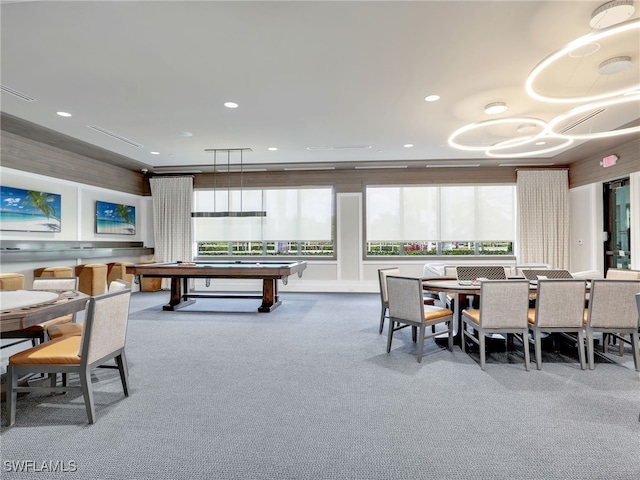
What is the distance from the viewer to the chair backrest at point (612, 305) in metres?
3.15

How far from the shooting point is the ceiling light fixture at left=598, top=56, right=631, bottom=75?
3.13 m

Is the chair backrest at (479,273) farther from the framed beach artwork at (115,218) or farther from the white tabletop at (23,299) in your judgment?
the framed beach artwork at (115,218)

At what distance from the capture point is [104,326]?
2.39 meters

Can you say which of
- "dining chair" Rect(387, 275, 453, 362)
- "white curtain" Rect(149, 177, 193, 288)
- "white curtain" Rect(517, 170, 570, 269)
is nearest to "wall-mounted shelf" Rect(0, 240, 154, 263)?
"white curtain" Rect(149, 177, 193, 288)

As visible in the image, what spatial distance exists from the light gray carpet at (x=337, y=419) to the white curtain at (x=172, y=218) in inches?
→ 186

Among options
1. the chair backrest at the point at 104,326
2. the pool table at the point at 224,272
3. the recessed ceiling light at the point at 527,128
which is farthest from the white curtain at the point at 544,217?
the chair backrest at the point at 104,326

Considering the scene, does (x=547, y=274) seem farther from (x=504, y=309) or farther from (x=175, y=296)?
(x=175, y=296)

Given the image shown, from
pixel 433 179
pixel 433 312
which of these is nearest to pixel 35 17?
pixel 433 312

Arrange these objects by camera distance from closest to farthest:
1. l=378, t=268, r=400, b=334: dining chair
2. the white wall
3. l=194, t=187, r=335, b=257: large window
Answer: l=378, t=268, r=400, b=334: dining chair → the white wall → l=194, t=187, r=335, b=257: large window

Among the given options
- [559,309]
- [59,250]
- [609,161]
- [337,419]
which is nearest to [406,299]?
[559,309]

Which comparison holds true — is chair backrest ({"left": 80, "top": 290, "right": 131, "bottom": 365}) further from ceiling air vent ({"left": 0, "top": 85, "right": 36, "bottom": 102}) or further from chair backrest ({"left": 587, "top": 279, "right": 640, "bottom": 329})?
chair backrest ({"left": 587, "top": 279, "right": 640, "bottom": 329})

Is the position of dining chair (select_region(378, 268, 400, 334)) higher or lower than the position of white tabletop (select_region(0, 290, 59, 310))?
lower

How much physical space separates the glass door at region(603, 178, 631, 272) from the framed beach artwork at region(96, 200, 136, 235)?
9.99 metres

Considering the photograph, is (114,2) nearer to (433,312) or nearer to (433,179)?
Result: (433,312)
